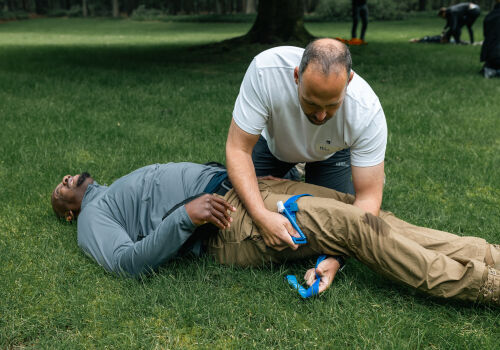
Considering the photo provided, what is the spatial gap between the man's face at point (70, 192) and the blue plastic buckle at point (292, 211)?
1.60 m

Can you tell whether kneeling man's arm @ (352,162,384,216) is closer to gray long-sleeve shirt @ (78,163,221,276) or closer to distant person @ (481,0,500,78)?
gray long-sleeve shirt @ (78,163,221,276)

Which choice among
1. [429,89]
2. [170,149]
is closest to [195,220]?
[170,149]

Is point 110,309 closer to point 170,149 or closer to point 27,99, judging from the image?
point 170,149

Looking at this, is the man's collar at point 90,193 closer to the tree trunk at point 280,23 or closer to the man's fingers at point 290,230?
the man's fingers at point 290,230

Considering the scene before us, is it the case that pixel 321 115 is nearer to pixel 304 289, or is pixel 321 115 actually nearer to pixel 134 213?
pixel 304 289

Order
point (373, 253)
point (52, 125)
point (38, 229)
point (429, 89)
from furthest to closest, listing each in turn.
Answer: point (429, 89) < point (52, 125) < point (38, 229) < point (373, 253)

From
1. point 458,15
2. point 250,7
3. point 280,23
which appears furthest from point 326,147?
point 250,7

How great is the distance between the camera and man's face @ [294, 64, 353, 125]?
8.59 feet

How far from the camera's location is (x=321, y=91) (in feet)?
8.69

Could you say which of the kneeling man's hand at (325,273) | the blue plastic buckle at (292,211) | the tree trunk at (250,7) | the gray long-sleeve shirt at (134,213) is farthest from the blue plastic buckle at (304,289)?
the tree trunk at (250,7)

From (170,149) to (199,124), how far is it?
1.05 meters

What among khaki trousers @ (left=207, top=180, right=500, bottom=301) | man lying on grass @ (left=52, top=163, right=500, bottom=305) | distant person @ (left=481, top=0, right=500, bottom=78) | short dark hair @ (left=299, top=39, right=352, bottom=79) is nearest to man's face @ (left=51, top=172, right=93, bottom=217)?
man lying on grass @ (left=52, top=163, right=500, bottom=305)

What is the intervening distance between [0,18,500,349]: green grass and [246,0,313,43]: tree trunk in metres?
4.19

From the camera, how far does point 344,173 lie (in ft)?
13.3
